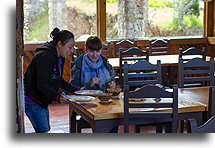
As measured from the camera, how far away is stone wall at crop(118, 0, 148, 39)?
219 inches

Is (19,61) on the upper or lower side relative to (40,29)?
lower

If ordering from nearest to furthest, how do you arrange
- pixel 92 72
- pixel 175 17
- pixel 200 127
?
pixel 200 127
pixel 92 72
pixel 175 17

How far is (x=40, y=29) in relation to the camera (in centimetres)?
463

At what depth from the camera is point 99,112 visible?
2387mm

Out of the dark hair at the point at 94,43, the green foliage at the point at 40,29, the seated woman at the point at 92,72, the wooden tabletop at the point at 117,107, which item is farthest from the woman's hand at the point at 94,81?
the green foliage at the point at 40,29

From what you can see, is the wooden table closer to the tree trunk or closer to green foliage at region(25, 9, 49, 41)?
green foliage at region(25, 9, 49, 41)

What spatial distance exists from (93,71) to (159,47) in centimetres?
244

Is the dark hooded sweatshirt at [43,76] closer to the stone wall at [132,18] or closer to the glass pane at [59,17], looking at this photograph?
the glass pane at [59,17]

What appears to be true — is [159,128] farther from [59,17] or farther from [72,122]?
[59,17]

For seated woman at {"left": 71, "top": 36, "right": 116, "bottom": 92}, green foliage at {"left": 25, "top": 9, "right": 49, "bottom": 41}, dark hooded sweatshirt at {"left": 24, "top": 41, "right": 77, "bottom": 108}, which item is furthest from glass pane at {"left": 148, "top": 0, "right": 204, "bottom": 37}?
dark hooded sweatshirt at {"left": 24, "top": 41, "right": 77, "bottom": 108}

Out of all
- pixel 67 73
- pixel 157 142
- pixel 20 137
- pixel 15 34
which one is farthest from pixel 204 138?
pixel 67 73

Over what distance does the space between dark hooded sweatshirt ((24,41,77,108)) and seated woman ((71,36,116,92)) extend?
0.50 metres

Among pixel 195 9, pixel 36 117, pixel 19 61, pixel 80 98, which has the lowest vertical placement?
pixel 36 117

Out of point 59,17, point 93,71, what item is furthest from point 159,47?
point 93,71
